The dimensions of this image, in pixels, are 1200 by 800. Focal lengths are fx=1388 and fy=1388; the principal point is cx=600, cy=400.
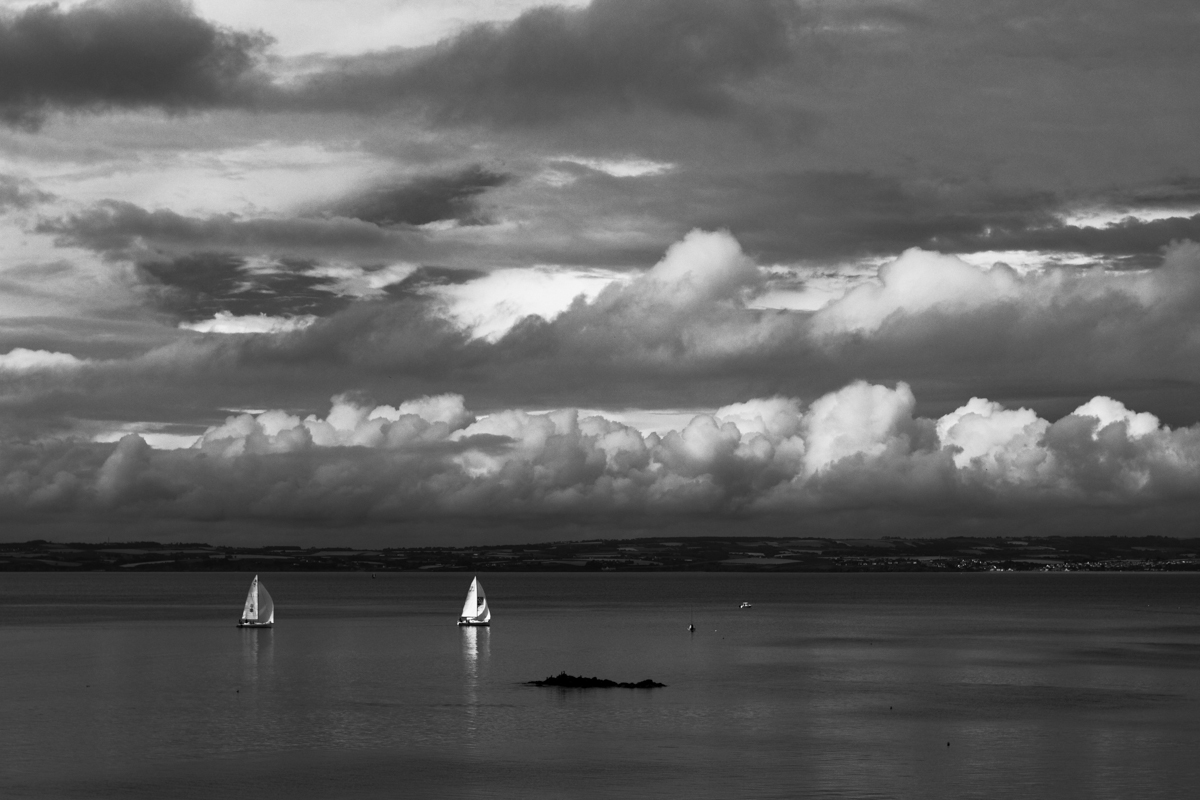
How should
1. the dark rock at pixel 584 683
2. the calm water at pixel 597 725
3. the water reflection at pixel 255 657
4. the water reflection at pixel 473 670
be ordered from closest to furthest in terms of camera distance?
the calm water at pixel 597 725
the water reflection at pixel 473 670
the dark rock at pixel 584 683
the water reflection at pixel 255 657

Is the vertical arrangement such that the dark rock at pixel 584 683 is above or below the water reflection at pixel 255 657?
above

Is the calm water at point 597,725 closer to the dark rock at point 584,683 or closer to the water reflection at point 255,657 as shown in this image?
the water reflection at point 255,657

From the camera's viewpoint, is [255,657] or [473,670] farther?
[255,657]

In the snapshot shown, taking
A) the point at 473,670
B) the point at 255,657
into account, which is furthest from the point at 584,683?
the point at 255,657

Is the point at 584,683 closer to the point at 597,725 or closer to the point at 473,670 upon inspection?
the point at 473,670

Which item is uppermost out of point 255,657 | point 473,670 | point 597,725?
point 597,725

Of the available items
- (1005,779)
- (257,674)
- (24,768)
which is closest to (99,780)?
(24,768)

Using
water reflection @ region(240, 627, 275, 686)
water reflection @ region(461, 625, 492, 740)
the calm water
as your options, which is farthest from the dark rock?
water reflection @ region(240, 627, 275, 686)

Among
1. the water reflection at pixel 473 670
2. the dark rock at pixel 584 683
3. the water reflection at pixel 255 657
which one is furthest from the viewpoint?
the water reflection at pixel 255 657

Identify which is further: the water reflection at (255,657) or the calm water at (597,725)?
the water reflection at (255,657)

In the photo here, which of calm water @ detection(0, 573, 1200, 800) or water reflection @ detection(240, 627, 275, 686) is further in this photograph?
water reflection @ detection(240, 627, 275, 686)

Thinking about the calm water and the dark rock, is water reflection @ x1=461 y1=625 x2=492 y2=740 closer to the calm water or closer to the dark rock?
the calm water

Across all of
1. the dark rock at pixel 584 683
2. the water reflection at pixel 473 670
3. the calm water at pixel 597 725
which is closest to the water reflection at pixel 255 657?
the calm water at pixel 597 725

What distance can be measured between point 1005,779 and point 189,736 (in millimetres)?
54518
